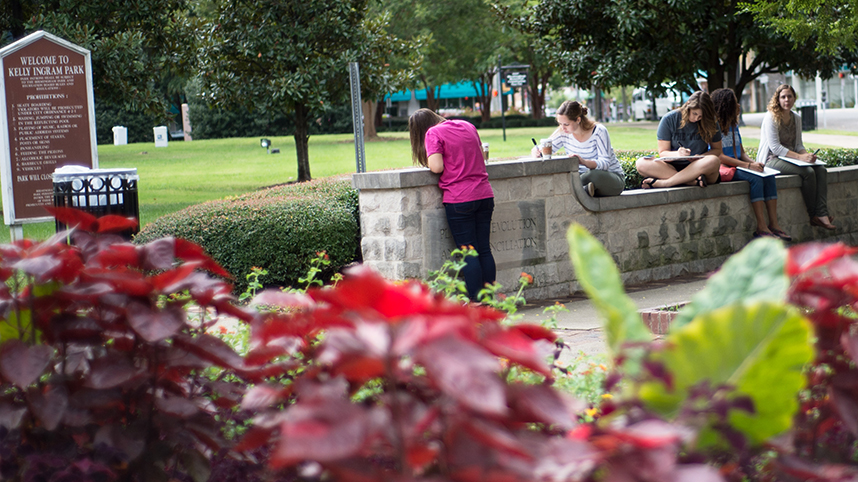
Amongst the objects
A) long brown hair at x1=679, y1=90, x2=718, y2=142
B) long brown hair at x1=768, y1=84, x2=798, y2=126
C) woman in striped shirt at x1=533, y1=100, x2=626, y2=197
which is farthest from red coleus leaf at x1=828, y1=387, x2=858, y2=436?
long brown hair at x1=768, y1=84, x2=798, y2=126

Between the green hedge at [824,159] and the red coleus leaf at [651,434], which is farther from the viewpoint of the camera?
the green hedge at [824,159]

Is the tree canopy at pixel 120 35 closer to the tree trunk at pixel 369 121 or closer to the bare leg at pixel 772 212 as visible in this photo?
the bare leg at pixel 772 212

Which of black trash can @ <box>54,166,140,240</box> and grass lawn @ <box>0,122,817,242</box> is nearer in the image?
black trash can @ <box>54,166,140,240</box>

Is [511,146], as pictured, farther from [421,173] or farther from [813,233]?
[421,173]

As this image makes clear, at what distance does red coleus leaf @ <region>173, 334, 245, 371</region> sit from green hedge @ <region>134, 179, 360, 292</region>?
581cm

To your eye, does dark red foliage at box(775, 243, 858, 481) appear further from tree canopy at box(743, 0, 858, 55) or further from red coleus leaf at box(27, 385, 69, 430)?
tree canopy at box(743, 0, 858, 55)

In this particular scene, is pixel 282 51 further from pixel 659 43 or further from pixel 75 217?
pixel 75 217

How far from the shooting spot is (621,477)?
1311mm

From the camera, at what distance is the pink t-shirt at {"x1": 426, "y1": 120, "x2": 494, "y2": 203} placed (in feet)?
21.9

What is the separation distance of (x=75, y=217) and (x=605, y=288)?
4.83 feet

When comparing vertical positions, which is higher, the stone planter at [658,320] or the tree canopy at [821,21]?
the tree canopy at [821,21]

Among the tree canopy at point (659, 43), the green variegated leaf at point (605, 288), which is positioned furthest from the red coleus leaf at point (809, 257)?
the tree canopy at point (659, 43)

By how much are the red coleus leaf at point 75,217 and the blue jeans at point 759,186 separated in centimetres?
818

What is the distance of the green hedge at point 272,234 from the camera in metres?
8.01
